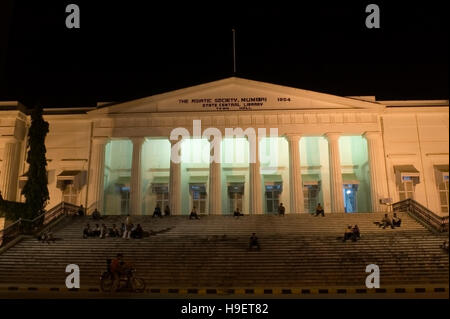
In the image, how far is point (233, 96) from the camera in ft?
116

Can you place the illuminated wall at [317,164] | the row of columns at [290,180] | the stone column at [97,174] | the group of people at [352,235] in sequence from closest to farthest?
the group of people at [352,235]
the row of columns at [290,180]
the stone column at [97,174]
the illuminated wall at [317,164]

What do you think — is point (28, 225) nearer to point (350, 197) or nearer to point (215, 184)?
point (215, 184)

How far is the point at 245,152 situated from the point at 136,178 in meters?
8.76

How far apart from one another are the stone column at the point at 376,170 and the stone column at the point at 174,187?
45.0 ft

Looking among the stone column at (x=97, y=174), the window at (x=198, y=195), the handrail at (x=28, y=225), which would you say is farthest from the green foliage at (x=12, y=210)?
the window at (x=198, y=195)

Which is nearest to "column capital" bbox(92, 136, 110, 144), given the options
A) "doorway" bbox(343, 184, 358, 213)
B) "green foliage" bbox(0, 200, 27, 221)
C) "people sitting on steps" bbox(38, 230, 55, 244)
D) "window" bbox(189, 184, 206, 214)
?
"window" bbox(189, 184, 206, 214)

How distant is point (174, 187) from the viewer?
34062 mm

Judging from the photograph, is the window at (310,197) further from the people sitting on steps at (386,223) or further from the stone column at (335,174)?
the people sitting on steps at (386,223)

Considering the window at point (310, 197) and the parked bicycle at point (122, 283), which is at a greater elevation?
the window at point (310, 197)

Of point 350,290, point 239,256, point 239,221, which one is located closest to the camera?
point 350,290

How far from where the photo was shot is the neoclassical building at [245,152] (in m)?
34.2

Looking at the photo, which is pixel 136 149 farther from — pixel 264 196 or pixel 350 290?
pixel 350 290
